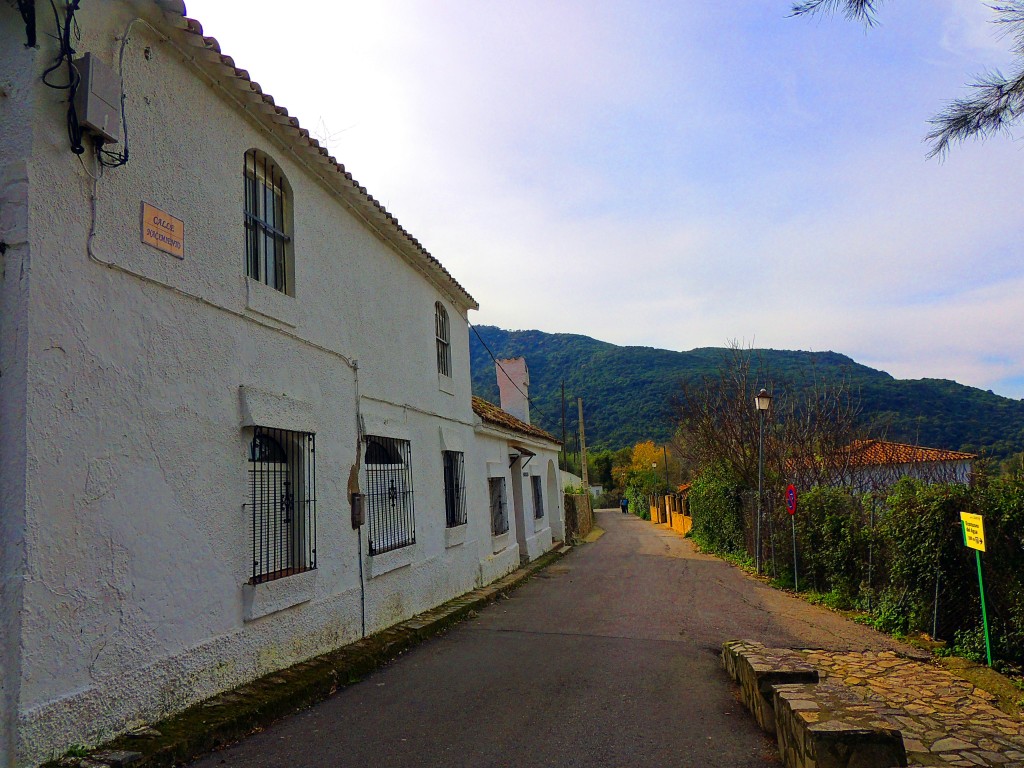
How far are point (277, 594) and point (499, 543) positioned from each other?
8.25 meters

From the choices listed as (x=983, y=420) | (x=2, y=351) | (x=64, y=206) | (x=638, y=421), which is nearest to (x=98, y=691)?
(x=2, y=351)

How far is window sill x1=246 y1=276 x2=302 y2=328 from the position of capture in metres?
6.14

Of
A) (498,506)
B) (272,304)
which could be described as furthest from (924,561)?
(498,506)

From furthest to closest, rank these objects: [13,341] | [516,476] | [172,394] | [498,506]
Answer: [516,476], [498,506], [172,394], [13,341]

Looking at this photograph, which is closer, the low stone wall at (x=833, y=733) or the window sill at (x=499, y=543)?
the low stone wall at (x=833, y=733)

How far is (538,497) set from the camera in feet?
66.5

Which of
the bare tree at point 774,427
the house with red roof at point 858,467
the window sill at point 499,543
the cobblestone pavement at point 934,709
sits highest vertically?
the bare tree at point 774,427

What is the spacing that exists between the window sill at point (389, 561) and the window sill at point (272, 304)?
295 centimetres

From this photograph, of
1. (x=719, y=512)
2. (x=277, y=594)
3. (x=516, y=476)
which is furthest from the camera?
(x=719, y=512)

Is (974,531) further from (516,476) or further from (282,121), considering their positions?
(516,476)

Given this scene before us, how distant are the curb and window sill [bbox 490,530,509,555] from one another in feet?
15.8

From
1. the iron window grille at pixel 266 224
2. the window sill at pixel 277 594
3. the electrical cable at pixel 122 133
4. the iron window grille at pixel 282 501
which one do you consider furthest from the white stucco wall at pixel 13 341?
the iron window grille at pixel 266 224

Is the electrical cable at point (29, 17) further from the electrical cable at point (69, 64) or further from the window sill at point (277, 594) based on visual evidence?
the window sill at point (277, 594)

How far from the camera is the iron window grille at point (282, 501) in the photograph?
6.08 meters
